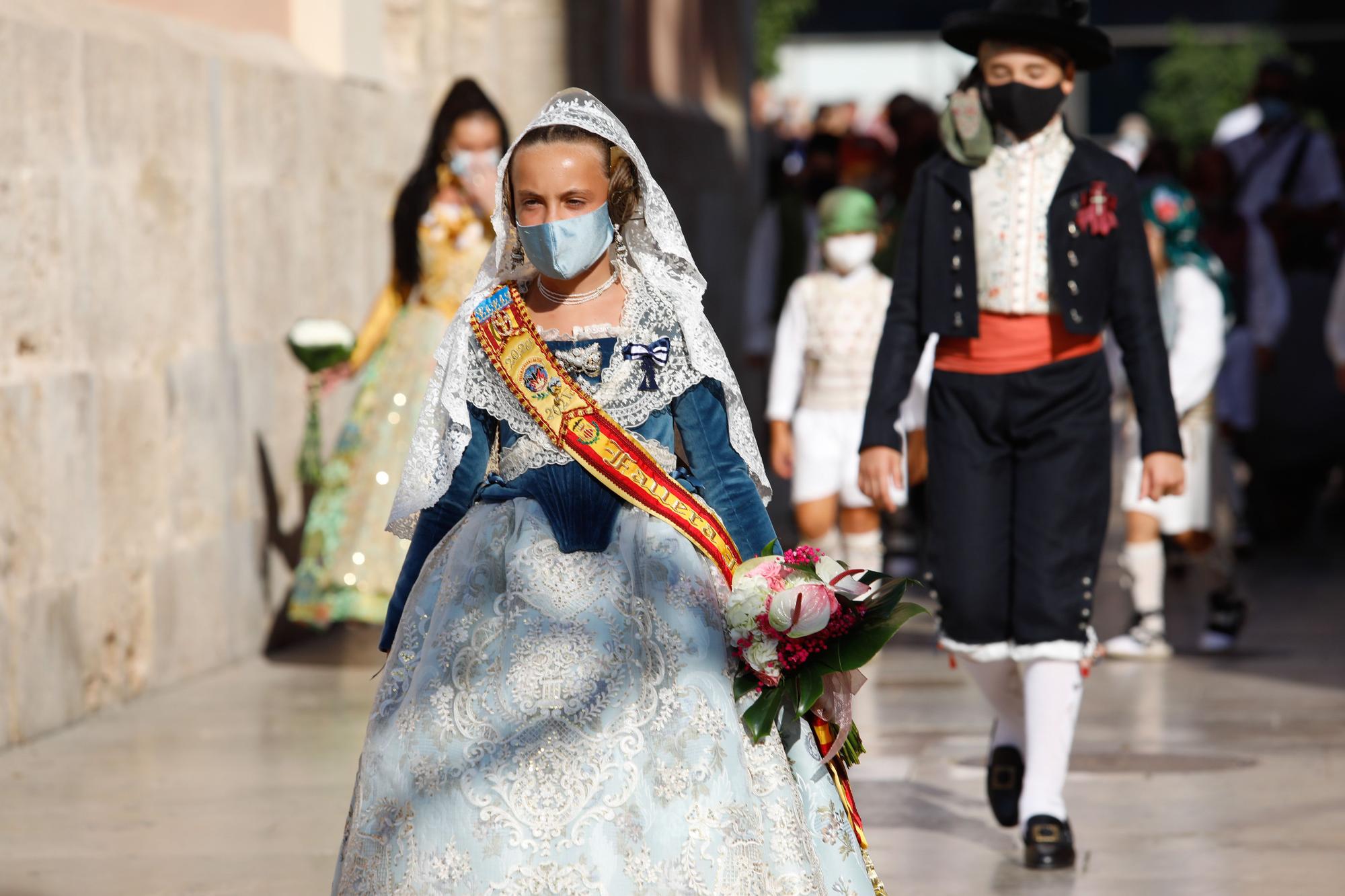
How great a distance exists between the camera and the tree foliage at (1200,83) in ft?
125

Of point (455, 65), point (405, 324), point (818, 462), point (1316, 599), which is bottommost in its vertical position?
point (1316, 599)

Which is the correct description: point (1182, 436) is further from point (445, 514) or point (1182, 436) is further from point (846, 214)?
point (445, 514)

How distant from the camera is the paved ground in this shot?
569cm

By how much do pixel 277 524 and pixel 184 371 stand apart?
1207 mm

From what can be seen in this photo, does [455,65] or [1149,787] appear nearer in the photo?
[1149,787]

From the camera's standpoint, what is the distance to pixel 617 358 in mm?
4281

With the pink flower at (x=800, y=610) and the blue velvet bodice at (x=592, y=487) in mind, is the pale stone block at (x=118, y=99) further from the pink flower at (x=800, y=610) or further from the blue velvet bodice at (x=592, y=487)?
the pink flower at (x=800, y=610)

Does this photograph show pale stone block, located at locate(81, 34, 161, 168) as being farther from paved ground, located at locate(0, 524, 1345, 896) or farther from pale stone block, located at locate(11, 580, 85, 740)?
paved ground, located at locate(0, 524, 1345, 896)

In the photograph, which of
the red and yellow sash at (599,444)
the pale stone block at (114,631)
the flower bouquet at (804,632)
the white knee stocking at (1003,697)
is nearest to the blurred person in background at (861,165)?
the pale stone block at (114,631)

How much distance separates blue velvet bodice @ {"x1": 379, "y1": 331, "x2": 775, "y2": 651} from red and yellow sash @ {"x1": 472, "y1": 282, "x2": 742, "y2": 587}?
4cm

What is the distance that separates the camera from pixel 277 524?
31.8ft

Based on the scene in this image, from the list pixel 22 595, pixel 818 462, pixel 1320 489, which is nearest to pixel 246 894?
pixel 22 595

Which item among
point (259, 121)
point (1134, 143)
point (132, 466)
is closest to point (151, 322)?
point (132, 466)

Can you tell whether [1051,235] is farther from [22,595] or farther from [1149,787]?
[22,595]
